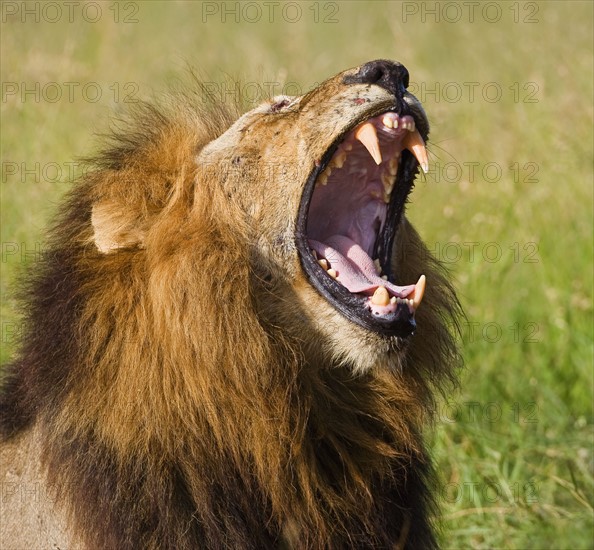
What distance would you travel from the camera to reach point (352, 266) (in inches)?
118

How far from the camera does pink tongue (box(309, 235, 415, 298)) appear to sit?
9.39 feet

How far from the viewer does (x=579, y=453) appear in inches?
173

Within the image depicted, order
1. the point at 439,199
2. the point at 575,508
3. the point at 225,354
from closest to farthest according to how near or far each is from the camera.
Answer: the point at 225,354 < the point at 575,508 < the point at 439,199

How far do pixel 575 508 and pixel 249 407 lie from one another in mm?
2081

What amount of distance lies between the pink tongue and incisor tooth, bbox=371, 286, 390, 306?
6 cm

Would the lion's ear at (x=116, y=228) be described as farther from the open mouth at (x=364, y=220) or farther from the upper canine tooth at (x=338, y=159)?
the upper canine tooth at (x=338, y=159)

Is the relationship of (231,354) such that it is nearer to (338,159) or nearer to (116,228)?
(116,228)

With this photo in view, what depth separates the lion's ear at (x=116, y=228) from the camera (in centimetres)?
273

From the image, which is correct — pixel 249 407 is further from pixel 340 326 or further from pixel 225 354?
pixel 340 326

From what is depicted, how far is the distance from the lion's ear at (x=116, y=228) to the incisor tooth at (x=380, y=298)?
0.63 m

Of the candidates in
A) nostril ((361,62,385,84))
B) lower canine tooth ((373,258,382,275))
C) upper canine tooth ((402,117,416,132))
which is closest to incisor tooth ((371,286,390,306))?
lower canine tooth ((373,258,382,275))

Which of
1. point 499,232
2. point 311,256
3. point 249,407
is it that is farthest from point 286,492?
point 499,232

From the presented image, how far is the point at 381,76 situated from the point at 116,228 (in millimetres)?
816

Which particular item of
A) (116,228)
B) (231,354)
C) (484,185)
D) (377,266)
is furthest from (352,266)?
(484,185)
